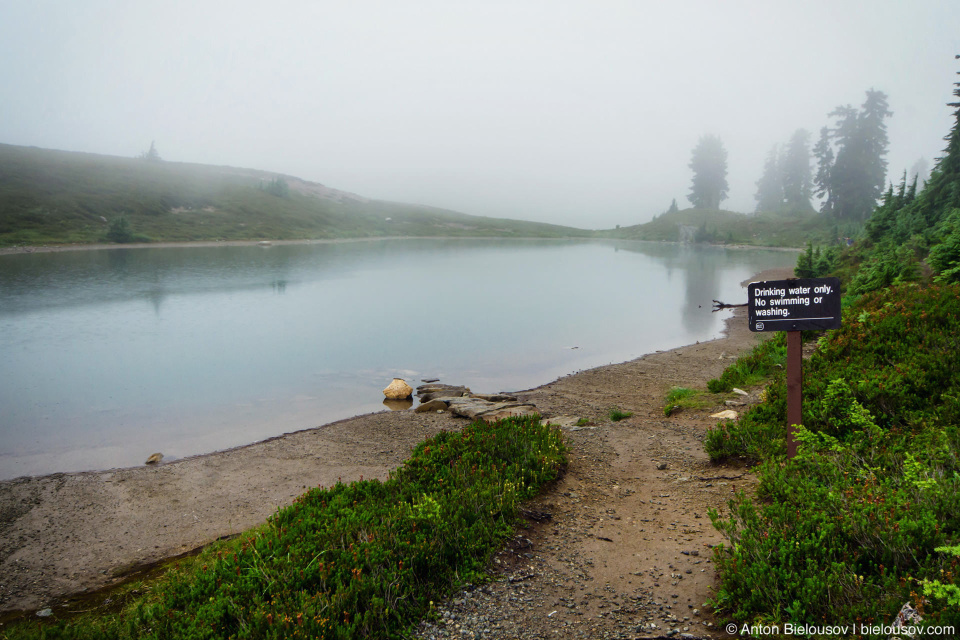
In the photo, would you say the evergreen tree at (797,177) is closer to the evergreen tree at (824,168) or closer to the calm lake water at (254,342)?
the evergreen tree at (824,168)

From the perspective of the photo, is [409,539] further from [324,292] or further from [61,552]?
[324,292]

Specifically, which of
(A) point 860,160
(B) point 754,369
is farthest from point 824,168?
(B) point 754,369

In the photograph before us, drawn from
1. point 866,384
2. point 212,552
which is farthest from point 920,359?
point 212,552

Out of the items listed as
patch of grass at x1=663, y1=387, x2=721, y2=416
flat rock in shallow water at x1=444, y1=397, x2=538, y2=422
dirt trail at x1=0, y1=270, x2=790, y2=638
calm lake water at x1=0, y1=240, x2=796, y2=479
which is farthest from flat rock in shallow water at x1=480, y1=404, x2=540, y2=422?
calm lake water at x1=0, y1=240, x2=796, y2=479

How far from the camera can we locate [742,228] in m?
128

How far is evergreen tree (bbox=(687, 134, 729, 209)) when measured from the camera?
149000mm

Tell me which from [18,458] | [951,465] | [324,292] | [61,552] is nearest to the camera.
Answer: [951,465]

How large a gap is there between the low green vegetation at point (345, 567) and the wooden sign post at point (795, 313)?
359 centimetres

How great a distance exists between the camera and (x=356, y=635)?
4.73 m

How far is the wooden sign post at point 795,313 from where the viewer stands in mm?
7285

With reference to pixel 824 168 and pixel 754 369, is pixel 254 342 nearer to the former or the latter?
pixel 754 369

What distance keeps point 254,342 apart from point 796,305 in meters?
24.5

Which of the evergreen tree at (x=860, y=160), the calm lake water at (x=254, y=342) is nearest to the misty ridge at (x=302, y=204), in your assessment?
the evergreen tree at (x=860, y=160)

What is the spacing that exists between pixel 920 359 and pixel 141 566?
12.2 metres
